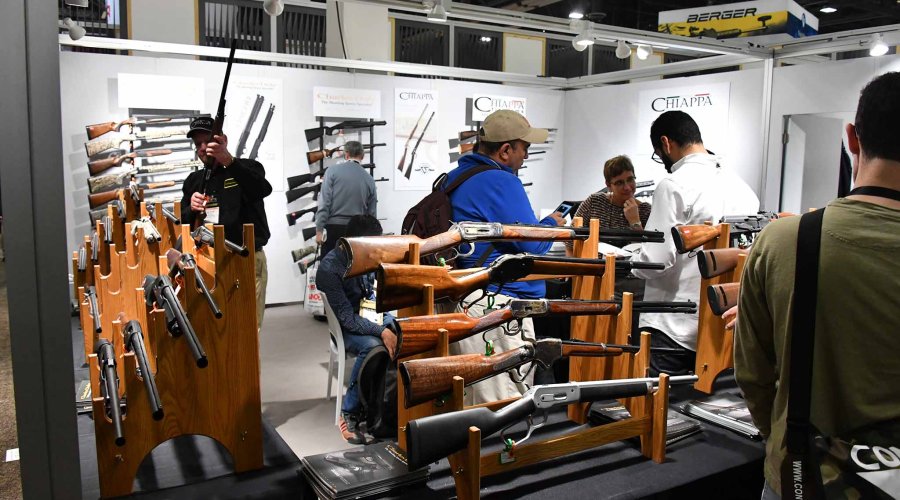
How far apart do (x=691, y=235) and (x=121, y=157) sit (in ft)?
16.8

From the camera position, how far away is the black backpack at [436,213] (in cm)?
246

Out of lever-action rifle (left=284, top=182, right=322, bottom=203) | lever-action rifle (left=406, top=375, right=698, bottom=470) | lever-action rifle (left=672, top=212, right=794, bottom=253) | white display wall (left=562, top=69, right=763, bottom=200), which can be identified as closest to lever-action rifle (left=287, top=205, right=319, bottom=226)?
lever-action rifle (left=284, top=182, right=322, bottom=203)

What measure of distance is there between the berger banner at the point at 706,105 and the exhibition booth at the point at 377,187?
2cm

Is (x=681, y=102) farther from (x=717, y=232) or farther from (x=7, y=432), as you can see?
(x=7, y=432)

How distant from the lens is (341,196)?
615cm

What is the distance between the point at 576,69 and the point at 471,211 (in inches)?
283

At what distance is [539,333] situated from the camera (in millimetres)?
3326

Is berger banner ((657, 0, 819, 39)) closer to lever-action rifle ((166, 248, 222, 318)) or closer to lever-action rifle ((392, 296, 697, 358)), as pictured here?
lever-action rifle ((392, 296, 697, 358))

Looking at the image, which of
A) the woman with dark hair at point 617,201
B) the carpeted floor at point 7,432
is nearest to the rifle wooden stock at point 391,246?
the carpeted floor at point 7,432

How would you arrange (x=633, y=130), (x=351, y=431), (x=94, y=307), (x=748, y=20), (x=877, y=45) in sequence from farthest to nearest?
(x=633, y=130) → (x=748, y=20) → (x=877, y=45) → (x=351, y=431) → (x=94, y=307)

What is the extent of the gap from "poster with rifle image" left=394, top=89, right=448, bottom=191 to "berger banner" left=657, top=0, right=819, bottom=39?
269 cm

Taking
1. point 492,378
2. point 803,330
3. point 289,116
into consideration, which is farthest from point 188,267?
point 289,116

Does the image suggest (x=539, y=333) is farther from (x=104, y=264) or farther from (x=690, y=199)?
(x=104, y=264)

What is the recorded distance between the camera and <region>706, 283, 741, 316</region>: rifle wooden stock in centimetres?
196
